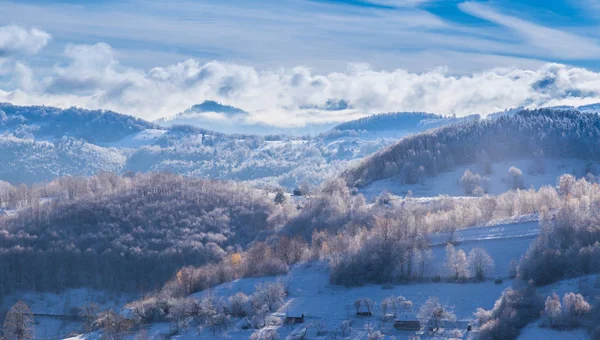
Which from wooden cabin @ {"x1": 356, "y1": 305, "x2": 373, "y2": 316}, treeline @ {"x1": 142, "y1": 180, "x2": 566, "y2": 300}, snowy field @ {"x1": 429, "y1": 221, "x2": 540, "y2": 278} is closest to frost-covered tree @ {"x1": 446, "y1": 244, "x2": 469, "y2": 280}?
treeline @ {"x1": 142, "y1": 180, "x2": 566, "y2": 300}

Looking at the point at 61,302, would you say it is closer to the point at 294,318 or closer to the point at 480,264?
the point at 294,318

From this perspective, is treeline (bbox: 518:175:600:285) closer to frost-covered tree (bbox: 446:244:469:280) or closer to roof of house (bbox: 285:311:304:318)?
frost-covered tree (bbox: 446:244:469:280)

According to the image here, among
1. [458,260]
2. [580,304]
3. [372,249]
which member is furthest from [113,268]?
[580,304]

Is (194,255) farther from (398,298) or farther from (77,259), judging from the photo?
(398,298)

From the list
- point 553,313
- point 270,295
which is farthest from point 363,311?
point 553,313

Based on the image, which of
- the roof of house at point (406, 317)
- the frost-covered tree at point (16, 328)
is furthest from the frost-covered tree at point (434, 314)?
the frost-covered tree at point (16, 328)

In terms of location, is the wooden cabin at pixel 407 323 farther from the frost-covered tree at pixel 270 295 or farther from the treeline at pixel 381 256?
the frost-covered tree at pixel 270 295
